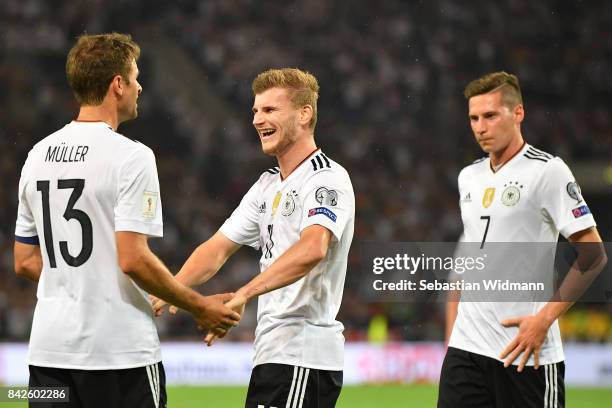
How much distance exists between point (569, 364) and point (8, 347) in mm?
7261

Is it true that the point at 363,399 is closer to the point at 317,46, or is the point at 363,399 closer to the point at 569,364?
the point at 569,364

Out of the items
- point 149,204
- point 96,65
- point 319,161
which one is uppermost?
point 96,65

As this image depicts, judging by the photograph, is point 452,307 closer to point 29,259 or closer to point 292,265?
point 292,265

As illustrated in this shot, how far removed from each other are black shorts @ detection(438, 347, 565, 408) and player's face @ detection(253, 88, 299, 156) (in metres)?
1.38

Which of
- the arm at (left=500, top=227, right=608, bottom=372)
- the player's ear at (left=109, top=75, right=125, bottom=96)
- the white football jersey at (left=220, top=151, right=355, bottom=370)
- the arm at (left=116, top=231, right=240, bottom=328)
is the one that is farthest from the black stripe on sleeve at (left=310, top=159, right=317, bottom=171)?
the arm at (left=500, top=227, right=608, bottom=372)

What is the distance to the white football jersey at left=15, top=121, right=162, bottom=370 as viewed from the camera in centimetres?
349

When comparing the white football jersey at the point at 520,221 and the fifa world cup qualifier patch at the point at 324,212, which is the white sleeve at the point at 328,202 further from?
the white football jersey at the point at 520,221

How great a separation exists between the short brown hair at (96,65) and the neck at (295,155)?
2.87 ft

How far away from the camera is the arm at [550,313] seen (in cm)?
424

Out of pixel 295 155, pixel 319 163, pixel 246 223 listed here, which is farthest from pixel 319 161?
pixel 246 223

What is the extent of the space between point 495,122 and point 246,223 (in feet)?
4.52

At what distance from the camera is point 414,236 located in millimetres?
15484

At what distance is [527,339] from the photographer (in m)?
4.26

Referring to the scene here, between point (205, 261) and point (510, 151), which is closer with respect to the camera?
point (205, 261)
